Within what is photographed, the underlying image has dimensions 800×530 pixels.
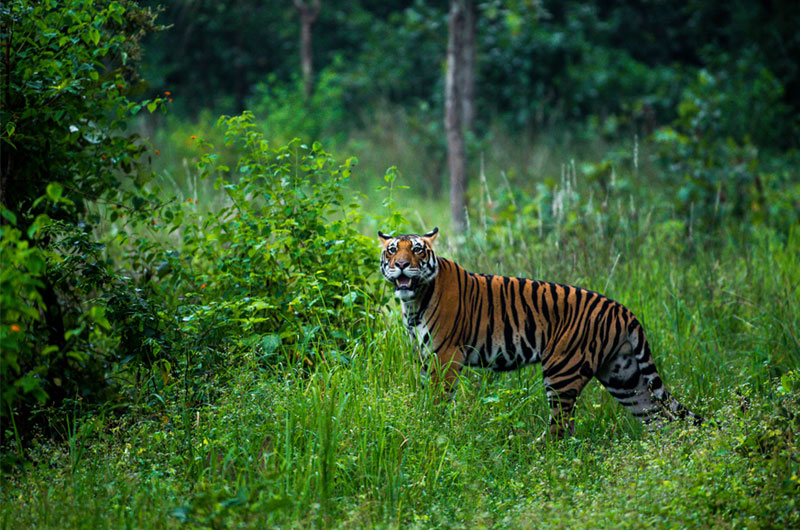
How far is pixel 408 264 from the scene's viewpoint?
4.63 meters

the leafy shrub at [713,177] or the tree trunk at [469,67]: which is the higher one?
the tree trunk at [469,67]

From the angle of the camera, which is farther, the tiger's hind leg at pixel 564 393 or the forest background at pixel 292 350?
the tiger's hind leg at pixel 564 393

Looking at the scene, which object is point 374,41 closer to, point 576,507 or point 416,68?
point 416,68

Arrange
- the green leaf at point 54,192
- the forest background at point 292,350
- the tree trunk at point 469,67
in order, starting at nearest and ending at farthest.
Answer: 1. the green leaf at point 54,192
2. the forest background at point 292,350
3. the tree trunk at point 469,67

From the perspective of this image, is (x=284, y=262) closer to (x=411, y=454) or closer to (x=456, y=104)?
(x=411, y=454)

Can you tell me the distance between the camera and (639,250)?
691cm

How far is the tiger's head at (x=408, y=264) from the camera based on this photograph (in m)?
4.63

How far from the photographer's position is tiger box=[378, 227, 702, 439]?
4551 millimetres

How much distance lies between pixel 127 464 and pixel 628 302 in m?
3.76

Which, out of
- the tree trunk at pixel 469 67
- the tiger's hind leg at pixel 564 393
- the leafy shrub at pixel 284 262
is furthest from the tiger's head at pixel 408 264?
the tree trunk at pixel 469 67

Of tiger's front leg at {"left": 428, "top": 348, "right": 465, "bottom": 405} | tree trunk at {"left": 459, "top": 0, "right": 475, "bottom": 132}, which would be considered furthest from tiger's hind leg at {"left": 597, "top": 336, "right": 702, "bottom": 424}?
tree trunk at {"left": 459, "top": 0, "right": 475, "bottom": 132}

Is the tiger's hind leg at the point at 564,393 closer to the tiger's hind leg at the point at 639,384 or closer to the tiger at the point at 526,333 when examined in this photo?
the tiger at the point at 526,333

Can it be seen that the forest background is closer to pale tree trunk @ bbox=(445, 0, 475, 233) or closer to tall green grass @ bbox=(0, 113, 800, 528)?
tall green grass @ bbox=(0, 113, 800, 528)

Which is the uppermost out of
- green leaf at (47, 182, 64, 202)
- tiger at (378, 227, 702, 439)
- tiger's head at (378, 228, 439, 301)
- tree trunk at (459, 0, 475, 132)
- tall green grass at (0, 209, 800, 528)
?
tree trunk at (459, 0, 475, 132)
